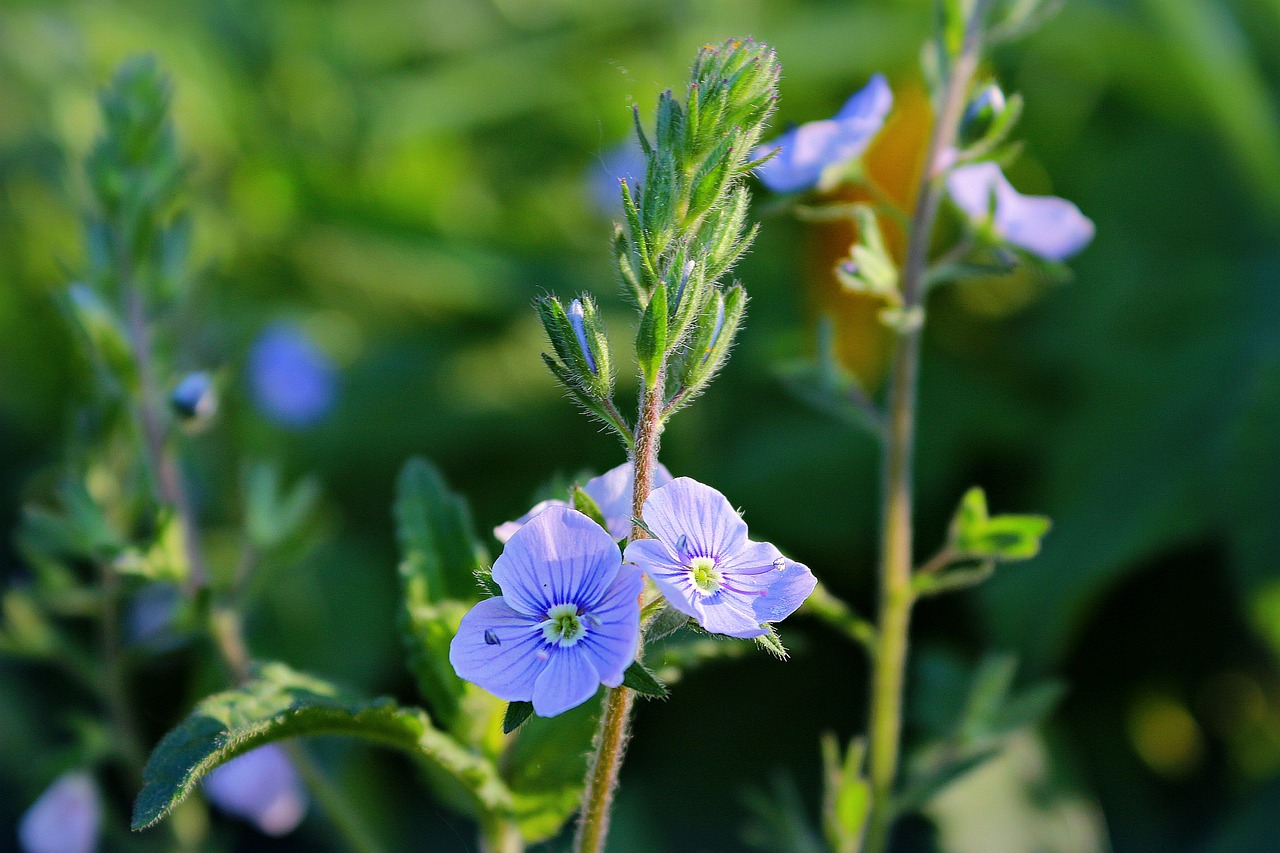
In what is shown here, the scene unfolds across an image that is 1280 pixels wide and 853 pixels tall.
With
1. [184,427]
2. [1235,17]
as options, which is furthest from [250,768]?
[1235,17]

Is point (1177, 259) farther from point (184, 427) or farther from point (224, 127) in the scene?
point (224, 127)

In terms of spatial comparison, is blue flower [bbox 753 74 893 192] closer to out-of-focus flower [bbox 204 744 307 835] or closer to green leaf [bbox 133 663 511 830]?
green leaf [bbox 133 663 511 830]

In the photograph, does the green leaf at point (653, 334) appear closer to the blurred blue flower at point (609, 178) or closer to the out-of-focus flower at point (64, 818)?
the out-of-focus flower at point (64, 818)

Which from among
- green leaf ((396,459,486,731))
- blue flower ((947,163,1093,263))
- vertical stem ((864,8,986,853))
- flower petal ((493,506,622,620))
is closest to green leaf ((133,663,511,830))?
green leaf ((396,459,486,731))

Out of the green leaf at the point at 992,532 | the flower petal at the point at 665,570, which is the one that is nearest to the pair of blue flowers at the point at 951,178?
the green leaf at the point at 992,532

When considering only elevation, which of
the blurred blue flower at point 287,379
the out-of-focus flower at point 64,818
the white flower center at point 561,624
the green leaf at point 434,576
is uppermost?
the white flower center at point 561,624

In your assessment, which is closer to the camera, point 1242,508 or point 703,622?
point 703,622
